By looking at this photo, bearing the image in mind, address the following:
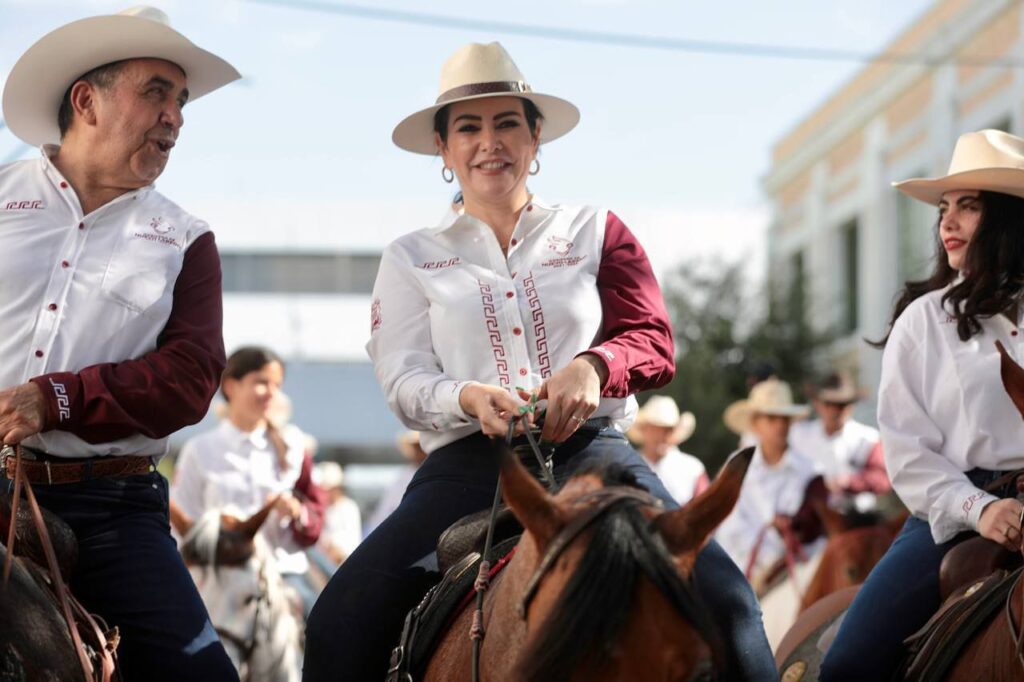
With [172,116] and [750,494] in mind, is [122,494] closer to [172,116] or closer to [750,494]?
[172,116]

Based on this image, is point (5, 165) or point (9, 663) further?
point (5, 165)

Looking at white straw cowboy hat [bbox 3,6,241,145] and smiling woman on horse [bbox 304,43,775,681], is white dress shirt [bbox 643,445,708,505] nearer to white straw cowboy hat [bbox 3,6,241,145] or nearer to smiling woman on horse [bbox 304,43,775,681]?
smiling woman on horse [bbox 304,43,775,681]

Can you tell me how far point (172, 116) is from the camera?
225 inches

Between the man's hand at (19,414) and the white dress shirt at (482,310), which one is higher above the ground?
the white dress shirt at (482,310)

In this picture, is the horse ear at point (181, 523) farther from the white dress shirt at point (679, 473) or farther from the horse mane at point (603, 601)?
the white dress shirt at point (679, 473)

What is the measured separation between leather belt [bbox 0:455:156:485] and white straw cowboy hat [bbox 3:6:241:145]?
1237 mm

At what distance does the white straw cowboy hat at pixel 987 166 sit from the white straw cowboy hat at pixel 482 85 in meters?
1.37

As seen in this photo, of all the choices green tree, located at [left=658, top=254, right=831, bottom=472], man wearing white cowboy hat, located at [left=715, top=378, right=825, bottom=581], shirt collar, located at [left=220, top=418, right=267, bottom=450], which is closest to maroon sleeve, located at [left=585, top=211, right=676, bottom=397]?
shirt collar, located at [left=220, top=418, right=267, bottom=450]

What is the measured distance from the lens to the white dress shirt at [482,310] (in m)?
5.58

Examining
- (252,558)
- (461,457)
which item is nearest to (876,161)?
(252,558)

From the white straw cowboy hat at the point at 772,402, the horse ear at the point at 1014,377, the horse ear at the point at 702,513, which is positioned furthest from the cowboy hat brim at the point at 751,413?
the horse ear at the point at 702,513

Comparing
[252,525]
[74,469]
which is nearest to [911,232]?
[252,525]

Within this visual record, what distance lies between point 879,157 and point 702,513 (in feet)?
104

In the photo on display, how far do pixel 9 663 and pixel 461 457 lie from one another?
1594 millimetres
